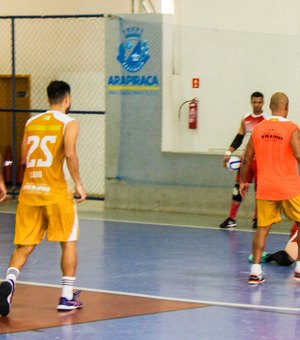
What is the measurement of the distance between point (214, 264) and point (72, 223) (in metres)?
3.38

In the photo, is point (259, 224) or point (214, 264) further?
point (214, 264)

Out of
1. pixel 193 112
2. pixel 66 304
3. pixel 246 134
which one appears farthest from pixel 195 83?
pixel 66 304

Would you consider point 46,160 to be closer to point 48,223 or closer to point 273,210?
point 48,223

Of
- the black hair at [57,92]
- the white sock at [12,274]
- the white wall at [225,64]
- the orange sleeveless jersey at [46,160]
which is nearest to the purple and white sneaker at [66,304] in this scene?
the white sock at [12,274]

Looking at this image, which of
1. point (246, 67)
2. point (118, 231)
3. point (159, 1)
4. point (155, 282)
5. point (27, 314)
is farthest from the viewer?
point (159, 1)

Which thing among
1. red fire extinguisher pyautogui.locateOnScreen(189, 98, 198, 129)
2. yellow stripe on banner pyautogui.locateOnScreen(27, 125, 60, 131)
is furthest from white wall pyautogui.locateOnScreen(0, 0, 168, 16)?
yellow stripe on banner pyautogui.locateOnScreen(27, 125, 60, 131)

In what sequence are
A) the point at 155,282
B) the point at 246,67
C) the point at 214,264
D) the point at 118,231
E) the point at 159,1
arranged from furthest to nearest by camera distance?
the point at 159,1 → the point at 246,67 → the point at 118,231 → the point at 214,264 → the point at 155,282

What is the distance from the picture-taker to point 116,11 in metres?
19.8

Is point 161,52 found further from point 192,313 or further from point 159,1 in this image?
point 192,313

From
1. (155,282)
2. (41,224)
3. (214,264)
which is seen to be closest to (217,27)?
(214,264)

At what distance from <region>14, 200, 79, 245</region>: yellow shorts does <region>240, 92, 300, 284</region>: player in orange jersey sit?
2.42m

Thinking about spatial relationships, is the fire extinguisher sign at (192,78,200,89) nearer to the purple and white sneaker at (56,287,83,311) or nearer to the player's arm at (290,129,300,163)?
the player's arm at (290,129,300,163)

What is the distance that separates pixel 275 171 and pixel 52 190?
272 centimetres

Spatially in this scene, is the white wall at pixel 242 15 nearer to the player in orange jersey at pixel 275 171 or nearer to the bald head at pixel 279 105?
the bald head at pixel 279 105
